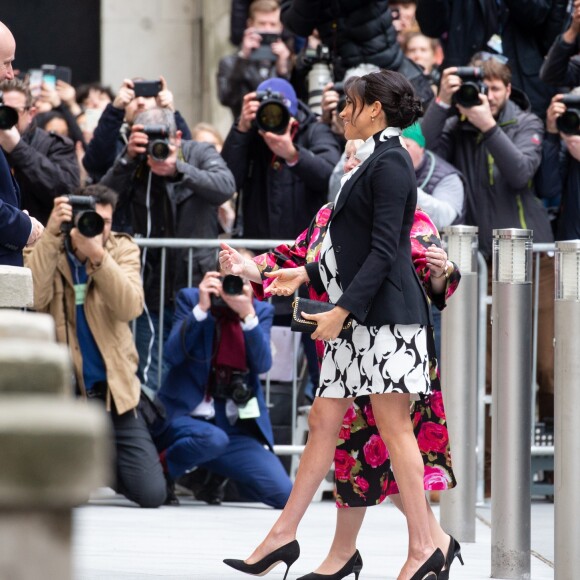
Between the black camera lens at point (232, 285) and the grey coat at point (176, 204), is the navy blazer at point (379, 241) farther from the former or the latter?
the grey coat at point (176, 204)

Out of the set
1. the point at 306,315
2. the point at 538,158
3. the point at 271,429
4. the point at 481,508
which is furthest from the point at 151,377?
the point at 306,315

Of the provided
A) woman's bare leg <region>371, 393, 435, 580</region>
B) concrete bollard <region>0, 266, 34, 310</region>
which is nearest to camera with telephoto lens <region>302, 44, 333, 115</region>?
woman's bare leg <region>371, 393, 435, 580</region>

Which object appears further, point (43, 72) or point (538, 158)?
point (43, 72)

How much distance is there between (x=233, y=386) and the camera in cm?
687

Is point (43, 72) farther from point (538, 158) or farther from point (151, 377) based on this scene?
point (538, 158)

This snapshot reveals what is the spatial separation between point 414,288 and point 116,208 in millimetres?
3294

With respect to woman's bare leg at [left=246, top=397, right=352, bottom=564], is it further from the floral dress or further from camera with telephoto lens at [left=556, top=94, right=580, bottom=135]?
camera with telephoto lens at [left=556, top=94, right=580, bottom=135]

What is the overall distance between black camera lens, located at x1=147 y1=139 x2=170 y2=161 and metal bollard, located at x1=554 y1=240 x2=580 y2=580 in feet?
9.82

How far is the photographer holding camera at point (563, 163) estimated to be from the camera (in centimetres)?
736

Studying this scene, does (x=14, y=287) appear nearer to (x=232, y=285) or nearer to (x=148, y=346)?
(x=232, y=285)

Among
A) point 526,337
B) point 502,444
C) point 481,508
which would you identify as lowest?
point 481,508

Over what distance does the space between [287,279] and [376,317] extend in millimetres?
408

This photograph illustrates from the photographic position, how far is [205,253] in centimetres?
727

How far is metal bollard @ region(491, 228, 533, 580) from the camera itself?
4906 mm
